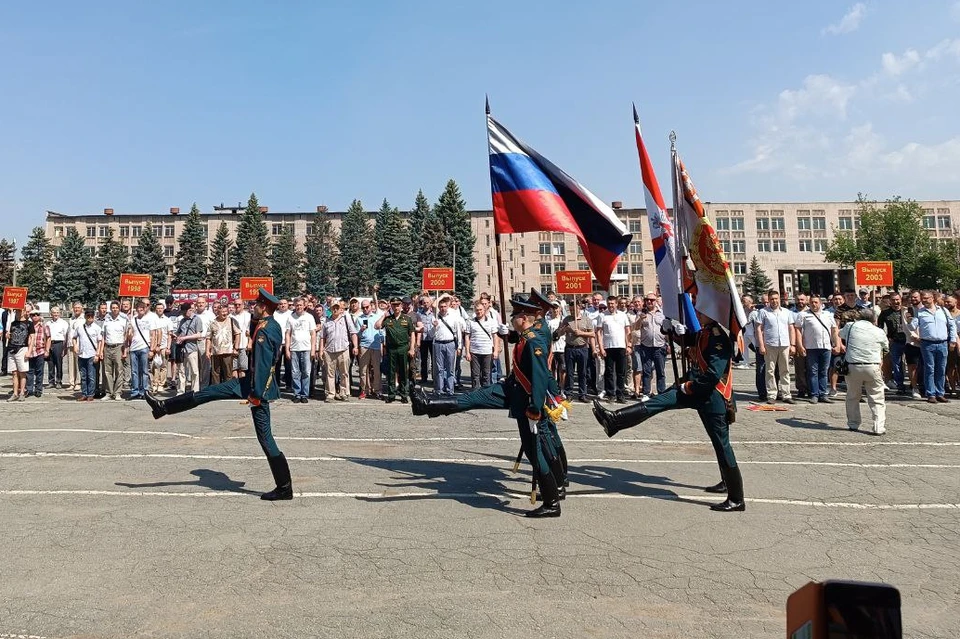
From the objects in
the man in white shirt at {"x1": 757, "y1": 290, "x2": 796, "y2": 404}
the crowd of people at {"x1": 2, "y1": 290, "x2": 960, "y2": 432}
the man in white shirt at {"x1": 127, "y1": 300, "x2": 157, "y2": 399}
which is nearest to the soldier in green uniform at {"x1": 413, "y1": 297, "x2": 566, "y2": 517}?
the crowd of people at {"x1": 2, "y1": 290, "x2": 960, "y2": 432}

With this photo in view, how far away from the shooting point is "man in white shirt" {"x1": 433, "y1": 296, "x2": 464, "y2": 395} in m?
14.9

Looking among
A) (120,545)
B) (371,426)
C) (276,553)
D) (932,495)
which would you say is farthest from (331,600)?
(371,426)

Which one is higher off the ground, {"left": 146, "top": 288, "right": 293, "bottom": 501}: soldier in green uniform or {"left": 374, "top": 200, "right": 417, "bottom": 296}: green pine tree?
{"left": 374, "top": 200, "right": 417, "bottom": 296}: green pine tree

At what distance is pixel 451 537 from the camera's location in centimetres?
568

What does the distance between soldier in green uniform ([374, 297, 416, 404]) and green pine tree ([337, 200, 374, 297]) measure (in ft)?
273

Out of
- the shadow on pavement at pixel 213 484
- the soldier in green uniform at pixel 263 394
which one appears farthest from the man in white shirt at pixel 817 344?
the shadow on pavement at pixel 213 484

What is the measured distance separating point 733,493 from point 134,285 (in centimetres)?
2171

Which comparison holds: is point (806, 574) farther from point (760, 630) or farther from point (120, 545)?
point (120, 545)

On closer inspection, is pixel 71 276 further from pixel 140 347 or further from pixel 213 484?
pixel 213 484

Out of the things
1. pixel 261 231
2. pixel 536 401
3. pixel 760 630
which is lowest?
pixel 760 630

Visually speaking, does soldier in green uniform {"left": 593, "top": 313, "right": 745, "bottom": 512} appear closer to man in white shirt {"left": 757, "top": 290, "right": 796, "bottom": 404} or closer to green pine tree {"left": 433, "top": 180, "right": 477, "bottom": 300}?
man in white shirt {"left": 757, "top": 290, "right": 796, "bottom": 404}

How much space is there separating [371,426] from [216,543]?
5.83m

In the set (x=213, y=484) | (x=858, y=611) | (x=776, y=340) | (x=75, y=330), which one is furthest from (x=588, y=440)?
(x=75, y=330)

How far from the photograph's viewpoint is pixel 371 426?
11383mm
